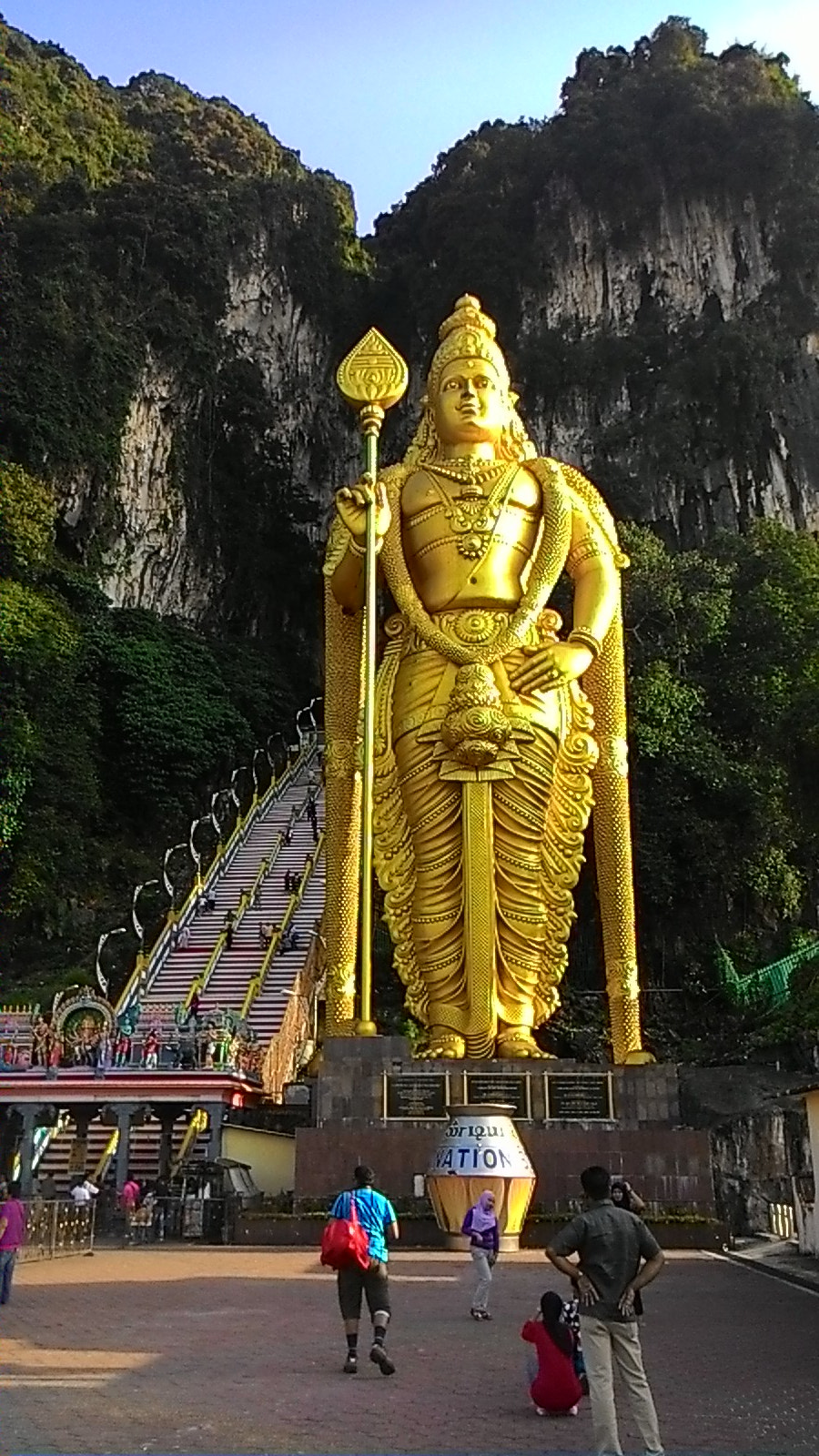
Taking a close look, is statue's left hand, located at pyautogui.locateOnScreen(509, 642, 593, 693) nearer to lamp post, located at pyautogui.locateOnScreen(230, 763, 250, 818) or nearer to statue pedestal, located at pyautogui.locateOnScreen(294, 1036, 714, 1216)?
statue pedestal, located at pyautogui.locateOnScreen(294, 1036, 714, 1216)

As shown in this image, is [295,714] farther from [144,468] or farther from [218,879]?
[218,879]

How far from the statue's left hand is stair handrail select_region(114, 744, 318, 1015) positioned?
22.5 feet

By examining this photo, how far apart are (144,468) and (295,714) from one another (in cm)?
657

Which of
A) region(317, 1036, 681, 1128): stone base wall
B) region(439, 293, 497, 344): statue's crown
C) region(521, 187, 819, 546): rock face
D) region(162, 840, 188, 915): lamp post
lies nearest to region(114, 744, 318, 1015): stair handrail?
region(162, 840, 188, 915): lamp post

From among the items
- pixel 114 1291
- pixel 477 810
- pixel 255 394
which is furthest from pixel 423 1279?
pixel 255 394

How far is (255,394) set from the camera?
33.8 metres

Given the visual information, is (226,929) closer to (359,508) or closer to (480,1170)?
(359,508)

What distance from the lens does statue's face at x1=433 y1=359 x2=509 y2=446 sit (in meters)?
11.5

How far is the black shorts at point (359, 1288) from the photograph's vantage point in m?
4.53

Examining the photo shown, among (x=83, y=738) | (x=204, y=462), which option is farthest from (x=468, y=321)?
(x=204, y=462)

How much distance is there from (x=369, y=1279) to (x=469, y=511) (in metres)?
7.60

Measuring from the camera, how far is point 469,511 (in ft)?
36.7

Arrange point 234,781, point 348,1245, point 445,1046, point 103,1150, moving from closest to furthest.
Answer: point 348,1245 < point 445,1046 < point 103,1150 < point 234,781

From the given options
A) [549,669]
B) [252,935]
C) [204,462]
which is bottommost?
[252,935]
